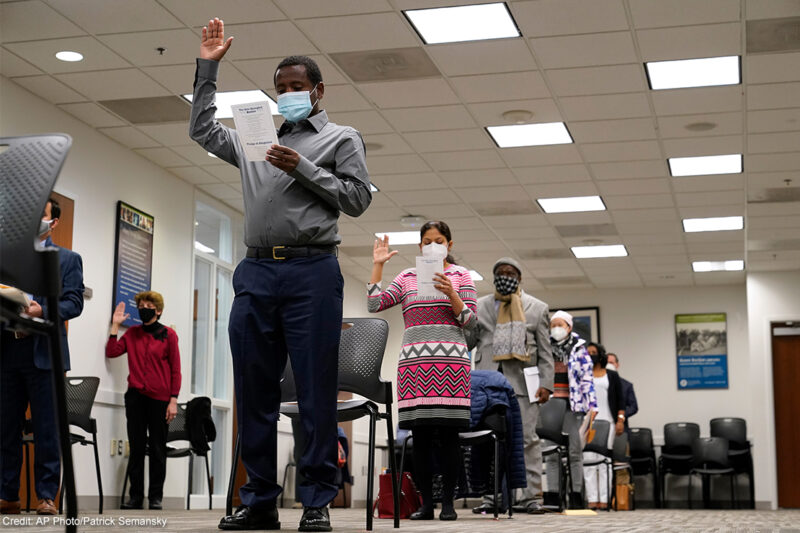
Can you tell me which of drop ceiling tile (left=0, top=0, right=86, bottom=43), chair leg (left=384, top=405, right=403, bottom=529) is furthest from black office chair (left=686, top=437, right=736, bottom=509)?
chair leg (left=384, top=405, right=403, bottom=529)

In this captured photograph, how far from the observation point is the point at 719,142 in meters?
8.75

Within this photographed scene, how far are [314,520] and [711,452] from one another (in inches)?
448

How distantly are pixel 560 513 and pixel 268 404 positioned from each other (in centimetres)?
401

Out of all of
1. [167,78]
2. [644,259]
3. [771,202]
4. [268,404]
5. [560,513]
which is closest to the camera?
[268,404]

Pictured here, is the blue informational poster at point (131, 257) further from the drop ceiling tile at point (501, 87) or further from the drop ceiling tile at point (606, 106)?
the drop ceiling tile at point (606, 106)

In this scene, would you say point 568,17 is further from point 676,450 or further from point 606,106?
point 676,450

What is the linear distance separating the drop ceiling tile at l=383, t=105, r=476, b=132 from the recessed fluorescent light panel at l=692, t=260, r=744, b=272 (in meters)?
6.60

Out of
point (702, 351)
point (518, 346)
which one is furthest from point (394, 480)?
point (702, 351)

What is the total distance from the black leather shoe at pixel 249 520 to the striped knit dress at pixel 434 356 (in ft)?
5.32

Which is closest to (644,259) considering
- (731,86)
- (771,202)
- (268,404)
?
(771,202)

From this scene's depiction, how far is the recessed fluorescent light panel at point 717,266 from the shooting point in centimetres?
1381

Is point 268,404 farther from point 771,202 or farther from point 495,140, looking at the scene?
point 771,202

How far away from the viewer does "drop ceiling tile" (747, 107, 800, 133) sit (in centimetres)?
797

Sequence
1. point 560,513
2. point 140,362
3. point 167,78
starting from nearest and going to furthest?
point 560,513, point 167,78, point 140,362
